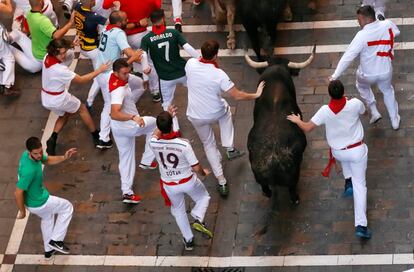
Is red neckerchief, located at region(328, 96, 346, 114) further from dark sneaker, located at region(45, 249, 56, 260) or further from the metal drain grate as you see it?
dark sneaker, located at region(45, 249, 56, 260)

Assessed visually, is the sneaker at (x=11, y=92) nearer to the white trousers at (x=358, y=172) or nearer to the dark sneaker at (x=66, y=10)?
the dark sneaker at (x=66, y=10)

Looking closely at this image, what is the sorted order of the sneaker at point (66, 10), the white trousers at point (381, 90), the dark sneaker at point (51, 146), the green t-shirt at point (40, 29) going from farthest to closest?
the sneaker at point (66, 10) → the green t-shirt at point (40, 29) → the dark sneaker at point (51, 146) → the white trousers at point (381, 90)

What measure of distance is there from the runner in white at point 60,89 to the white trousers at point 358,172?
12.7ft

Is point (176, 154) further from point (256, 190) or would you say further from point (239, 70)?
point (239, 70)

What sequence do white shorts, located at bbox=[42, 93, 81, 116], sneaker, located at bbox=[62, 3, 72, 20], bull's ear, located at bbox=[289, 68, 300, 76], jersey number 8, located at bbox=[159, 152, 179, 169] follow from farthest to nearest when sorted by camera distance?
1. sneaker, located at bbox=[62, 3, 72, 20]
2. white shorts, located at bbox=[42, 93, 81, 116]
3. bull's ear, located at bbox=[289, 68, 300, 76]
4. jersey number 8, located at bbox=[159, 152, 179, 169]

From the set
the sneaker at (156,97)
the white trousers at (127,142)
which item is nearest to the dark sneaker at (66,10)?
the sneaker at (156,97)

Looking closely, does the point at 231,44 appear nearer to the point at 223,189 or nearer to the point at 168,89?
the point at 168,89

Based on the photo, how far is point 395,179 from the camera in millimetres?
14297

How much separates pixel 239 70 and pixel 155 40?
2517 mm

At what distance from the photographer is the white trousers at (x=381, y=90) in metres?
14.5

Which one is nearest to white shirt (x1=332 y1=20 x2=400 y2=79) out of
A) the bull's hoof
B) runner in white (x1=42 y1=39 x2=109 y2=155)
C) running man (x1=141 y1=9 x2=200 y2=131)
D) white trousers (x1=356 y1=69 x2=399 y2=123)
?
white trousers (x1=356 y1=69 x2=399 y2=123)

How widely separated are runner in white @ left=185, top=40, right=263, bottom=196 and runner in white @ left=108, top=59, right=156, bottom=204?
2.48 feet

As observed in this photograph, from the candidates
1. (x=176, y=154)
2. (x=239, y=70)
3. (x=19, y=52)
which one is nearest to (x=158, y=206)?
(x=176, y=154)

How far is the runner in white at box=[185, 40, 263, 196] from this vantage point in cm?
1359
